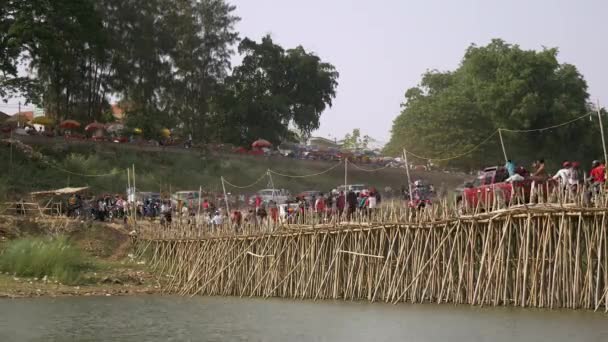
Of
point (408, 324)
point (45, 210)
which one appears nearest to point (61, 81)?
point (45, 210)

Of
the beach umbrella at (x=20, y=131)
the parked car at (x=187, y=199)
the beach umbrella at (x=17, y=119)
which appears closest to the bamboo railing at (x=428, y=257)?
the parked car at (x=187, y=199)

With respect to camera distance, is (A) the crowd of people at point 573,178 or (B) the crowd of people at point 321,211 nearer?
(A) the crowd of people at point 573,178

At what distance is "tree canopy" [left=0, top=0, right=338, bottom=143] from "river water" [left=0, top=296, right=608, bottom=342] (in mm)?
30026

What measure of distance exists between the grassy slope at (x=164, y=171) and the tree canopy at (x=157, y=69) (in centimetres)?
415

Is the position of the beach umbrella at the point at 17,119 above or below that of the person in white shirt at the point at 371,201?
above

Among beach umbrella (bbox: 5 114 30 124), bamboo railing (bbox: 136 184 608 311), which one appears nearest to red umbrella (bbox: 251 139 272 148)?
beach umbrella (bbox: 5 114 30 124)

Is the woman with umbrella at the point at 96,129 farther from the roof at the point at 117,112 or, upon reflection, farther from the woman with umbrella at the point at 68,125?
the roof at the point at 117,112

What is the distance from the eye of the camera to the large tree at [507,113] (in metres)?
59.5

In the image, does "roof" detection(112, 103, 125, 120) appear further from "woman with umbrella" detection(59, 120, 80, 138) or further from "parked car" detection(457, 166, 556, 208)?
"parked car" detection(457, 166, 556, 208)

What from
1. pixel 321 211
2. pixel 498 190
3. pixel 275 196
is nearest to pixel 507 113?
pixel 275 196

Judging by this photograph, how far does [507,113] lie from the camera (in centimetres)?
5984

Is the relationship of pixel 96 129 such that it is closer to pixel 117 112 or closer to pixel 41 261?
pixel 41 261

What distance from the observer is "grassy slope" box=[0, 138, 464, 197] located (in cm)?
4816

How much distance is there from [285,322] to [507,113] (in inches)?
1632
